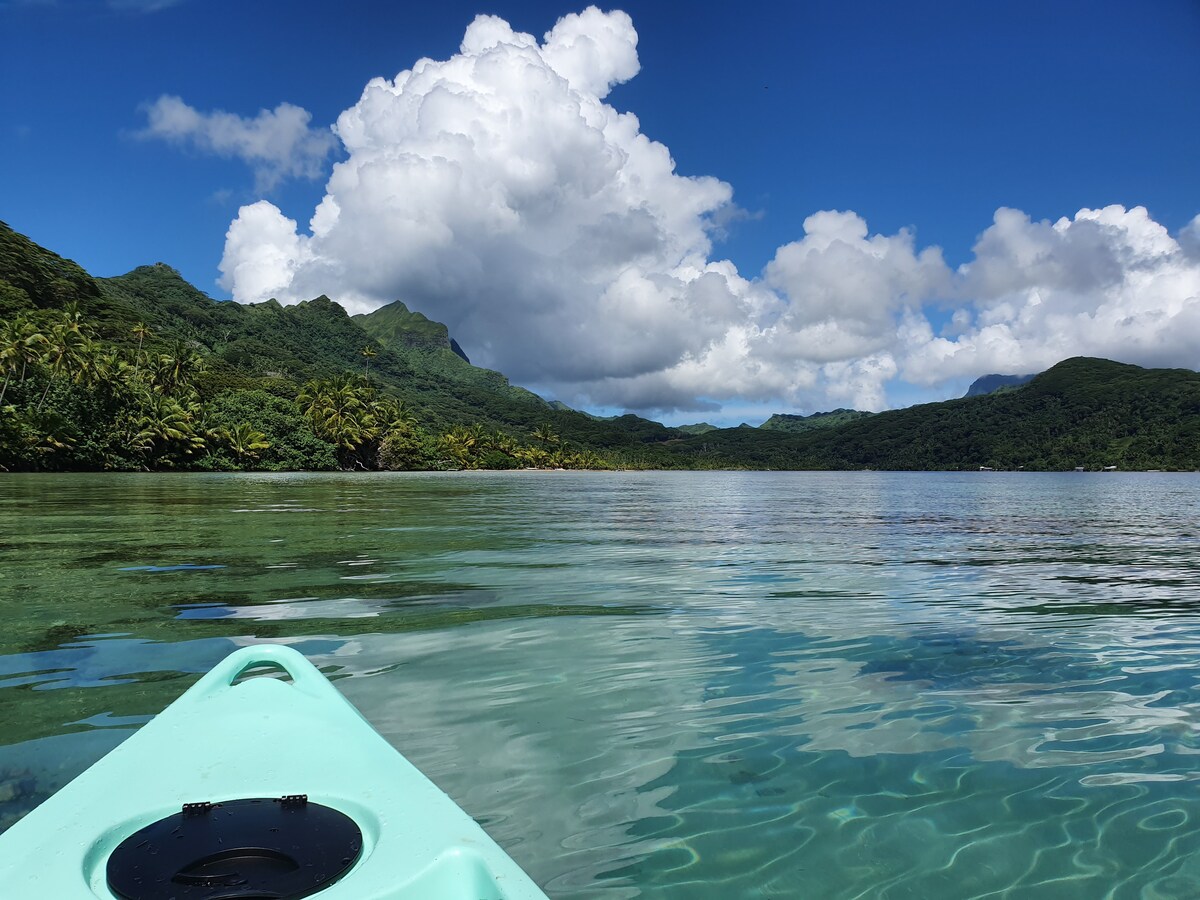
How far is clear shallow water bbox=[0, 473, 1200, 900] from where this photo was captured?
3.35m

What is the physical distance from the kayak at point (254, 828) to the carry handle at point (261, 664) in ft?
1.63

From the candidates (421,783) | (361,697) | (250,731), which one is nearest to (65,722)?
(361,697)

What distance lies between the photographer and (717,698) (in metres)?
5.42

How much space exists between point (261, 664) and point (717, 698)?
3222mm

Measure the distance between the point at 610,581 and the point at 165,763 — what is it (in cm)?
819

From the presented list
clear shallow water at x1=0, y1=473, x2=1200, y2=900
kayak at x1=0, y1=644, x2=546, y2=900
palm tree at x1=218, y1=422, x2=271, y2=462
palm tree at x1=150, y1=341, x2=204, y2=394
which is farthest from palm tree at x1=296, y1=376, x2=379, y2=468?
kayak at x1=0, y1=644, x2=546, y2=900

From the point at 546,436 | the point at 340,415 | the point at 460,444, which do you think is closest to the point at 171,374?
the point at 340,415

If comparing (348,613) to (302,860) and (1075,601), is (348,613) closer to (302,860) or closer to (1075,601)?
(302,860)

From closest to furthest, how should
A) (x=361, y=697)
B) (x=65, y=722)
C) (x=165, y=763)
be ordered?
1. (x=165, y=763)
2. (x=65, y=722)
3. (x=361, y=697)

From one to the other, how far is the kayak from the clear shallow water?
2.81 feet

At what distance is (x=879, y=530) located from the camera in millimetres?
21297

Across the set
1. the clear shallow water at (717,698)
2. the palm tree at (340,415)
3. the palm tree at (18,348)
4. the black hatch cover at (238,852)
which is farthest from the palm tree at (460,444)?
the black hatch cover at (238,852)

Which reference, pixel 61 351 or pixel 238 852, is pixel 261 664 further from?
pixel 61 351

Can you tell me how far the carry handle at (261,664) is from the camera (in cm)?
401
